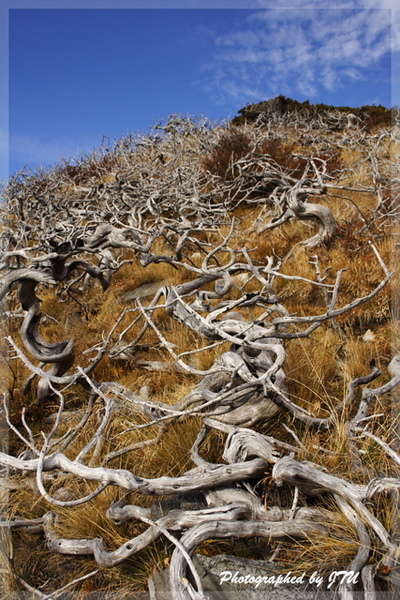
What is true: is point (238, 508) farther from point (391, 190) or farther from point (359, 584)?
point (391, 190)

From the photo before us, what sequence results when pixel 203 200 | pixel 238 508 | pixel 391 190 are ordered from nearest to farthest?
pixel 238 508
pixel 391 190
pixel 203 200

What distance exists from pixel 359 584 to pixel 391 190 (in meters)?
7.40

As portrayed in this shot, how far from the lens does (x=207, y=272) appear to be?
149 inches

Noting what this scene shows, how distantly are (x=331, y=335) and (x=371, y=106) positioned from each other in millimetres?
23567

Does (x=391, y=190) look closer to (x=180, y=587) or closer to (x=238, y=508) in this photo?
(x=238, y=508)

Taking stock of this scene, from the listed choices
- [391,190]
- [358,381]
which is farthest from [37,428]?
[391,190]

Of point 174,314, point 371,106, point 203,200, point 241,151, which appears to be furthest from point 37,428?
point 371,106

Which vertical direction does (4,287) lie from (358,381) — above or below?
above

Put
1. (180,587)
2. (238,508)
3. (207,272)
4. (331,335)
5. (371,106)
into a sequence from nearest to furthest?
(180,587) → (238,508) → (207,272) → (331,335) → (371,106)

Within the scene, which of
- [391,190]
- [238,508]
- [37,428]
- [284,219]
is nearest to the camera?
[238,508]

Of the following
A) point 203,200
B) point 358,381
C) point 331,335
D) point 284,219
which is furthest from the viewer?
point 203,200

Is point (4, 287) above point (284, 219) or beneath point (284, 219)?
beneath

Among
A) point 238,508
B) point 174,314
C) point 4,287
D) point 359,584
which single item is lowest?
point 359,584

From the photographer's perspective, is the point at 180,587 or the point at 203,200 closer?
the point at 180,587
